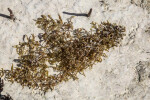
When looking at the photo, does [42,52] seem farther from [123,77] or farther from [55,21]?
[123,77]

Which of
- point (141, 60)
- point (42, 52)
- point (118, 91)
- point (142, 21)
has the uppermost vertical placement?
point (142, 21)

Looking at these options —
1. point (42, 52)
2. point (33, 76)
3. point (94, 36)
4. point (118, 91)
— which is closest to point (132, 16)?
point (94, 36)

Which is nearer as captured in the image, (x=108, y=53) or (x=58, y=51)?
(x=58, y=51)
